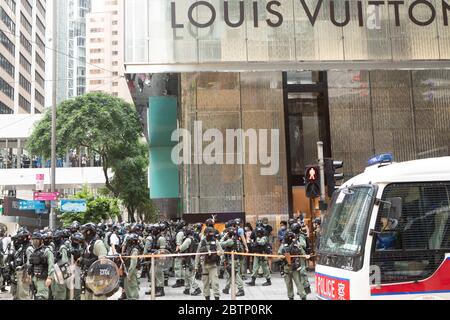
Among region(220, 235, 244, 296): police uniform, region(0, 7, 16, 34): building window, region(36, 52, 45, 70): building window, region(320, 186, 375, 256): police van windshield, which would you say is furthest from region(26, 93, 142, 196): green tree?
region(36, 52, 45, 70): building window

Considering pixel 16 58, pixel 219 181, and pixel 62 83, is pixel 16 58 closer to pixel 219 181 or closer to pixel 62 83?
pixel 219 181

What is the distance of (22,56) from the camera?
226ft

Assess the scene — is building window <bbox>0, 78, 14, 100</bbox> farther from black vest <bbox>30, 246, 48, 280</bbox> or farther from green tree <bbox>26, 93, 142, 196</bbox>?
black vest <bbox>30, 246, 48, 280</bbox>

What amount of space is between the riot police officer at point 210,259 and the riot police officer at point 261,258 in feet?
9.94

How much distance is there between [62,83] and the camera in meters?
127

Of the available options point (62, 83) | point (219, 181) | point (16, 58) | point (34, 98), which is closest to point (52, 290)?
point (219, 181)

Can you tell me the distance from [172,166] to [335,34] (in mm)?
10950

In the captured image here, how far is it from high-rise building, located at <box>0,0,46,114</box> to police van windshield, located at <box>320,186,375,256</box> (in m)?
58.3

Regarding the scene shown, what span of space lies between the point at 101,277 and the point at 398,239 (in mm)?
4979

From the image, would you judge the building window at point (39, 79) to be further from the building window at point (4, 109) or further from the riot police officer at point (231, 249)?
the riot police officer at point (231, 249)

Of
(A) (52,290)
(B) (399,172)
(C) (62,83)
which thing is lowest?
(A) (52,290)

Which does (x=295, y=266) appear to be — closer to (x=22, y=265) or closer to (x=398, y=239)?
(x=398, y=239)

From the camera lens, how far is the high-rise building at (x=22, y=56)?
197ft

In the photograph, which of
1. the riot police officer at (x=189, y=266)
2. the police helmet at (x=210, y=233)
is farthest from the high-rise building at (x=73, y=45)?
the police helmet at (x=210, y=233)
